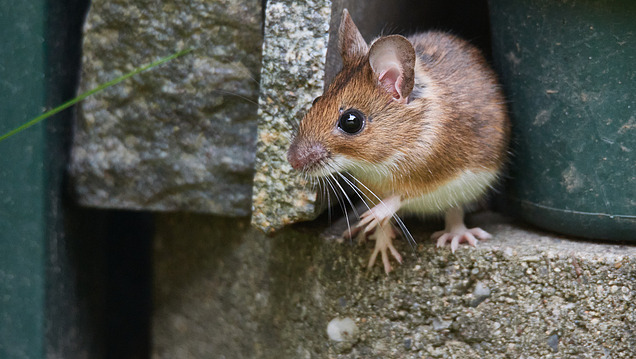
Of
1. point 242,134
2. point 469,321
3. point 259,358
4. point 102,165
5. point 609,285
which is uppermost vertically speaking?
point 242,134

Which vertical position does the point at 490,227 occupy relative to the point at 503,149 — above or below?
below

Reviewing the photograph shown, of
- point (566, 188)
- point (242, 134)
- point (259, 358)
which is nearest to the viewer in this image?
point (566, 188)

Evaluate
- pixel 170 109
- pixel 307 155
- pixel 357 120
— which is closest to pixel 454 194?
pixel 357 120

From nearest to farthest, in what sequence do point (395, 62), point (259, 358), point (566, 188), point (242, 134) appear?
point (395, 62)
point (566, 188)
point (242, 134)
point (259, 358)

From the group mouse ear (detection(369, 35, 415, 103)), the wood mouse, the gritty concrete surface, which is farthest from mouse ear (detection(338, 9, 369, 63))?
the gritty concrete surface

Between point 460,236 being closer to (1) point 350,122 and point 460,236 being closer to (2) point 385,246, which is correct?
(2) point 385,246

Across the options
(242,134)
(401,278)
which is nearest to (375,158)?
(401,278)

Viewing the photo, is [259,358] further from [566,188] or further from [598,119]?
[598,119]

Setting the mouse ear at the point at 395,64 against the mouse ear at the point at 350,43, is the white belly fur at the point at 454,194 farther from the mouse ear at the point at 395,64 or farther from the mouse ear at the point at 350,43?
the mouse ear at the point at 350,43
